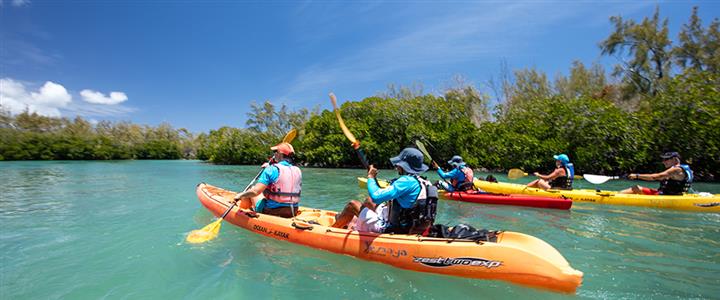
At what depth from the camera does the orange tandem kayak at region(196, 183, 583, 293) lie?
3.55 metres

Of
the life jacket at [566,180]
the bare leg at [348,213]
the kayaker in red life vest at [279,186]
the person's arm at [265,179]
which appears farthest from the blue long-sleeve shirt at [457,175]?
the person's arm at [265,179]

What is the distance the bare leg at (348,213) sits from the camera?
17.2 ft

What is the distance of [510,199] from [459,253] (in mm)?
6010

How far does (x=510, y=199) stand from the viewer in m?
9.23

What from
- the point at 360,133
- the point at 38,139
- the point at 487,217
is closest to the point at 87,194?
the point at 487,217

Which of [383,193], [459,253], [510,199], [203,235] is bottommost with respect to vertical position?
[203,235]

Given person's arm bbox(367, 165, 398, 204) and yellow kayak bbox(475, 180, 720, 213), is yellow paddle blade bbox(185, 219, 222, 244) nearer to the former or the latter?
person's arm bbox(367, 165, 398, 204)

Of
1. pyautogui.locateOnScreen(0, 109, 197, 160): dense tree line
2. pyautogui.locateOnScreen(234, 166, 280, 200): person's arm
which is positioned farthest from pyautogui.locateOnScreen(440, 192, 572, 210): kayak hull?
pyautogui.locateOnScreen(0, 109, 197, 160): dense tree line

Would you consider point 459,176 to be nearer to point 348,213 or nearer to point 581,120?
point 348,213

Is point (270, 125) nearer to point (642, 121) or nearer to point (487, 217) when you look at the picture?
point (642, 121)

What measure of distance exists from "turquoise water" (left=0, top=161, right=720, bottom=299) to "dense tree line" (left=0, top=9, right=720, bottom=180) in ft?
44.8

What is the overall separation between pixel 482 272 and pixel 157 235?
567 cm

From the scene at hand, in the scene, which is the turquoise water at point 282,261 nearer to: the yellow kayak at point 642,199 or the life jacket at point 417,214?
the yellow kayak at point 642,199

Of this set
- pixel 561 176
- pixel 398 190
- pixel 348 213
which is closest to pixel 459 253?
pixel 398 190
